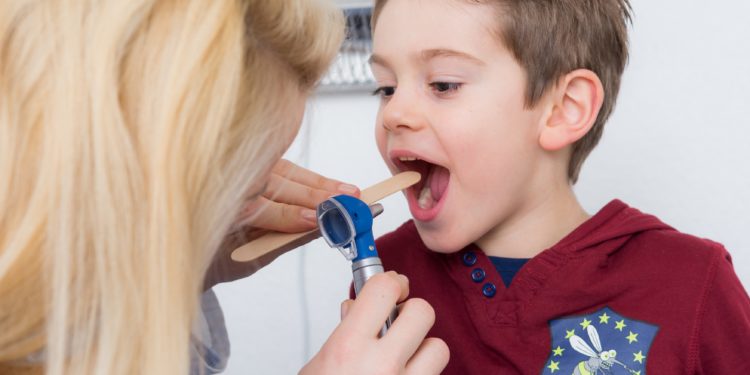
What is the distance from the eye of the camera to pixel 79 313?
55 cm

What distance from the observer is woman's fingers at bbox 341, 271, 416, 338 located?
2.27 feet

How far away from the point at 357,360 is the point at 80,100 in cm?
31

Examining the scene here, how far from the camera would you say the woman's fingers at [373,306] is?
0.69 meters

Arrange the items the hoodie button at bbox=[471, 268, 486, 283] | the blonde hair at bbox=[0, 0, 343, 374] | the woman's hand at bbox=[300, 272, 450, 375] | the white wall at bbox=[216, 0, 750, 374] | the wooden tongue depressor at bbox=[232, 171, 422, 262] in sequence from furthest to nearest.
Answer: the white wall at bbox=[216, 0, 750, 374], the hoodie button at bbox=[471, 268, 486, 283], the wooden tongue depressor at bbox=[232, 171, 422, 262], the woman's hand at bbox=[300, 272, 450, 375], the blonde hair at bbox=[0, 0, 343, 374]

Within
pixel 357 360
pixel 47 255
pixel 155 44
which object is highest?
pixel 155 44

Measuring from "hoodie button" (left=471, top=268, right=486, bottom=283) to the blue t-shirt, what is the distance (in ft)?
0.09

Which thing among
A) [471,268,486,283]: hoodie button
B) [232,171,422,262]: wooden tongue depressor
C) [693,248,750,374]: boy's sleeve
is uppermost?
[232,171,422,262]: wooden tongue depressor

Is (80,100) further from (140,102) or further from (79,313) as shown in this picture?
(79,313)

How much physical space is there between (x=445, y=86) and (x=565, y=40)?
157mm

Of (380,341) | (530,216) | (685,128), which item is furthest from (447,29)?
(685,128)

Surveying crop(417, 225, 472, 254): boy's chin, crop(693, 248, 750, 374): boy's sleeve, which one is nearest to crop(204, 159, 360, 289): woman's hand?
crop(417, 225, 472, 254): boy's chin

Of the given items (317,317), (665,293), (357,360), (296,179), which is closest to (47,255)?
(357,360)

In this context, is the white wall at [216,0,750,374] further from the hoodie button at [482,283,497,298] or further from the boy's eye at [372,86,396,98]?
the hoodie button at [482,283,497,298]

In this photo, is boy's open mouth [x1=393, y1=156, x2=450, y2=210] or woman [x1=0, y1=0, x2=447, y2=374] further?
boy's open mouth [x1=393, y1=156, x2=450, y2=210]
